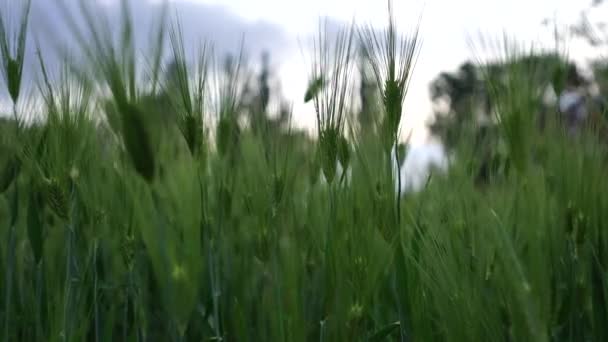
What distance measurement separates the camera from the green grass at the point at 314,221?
58 centimetres

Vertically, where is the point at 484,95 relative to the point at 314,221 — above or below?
above

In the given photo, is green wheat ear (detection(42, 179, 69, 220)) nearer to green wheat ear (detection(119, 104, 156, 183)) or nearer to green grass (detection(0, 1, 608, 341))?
green grass (detection(0, 1, 608, 341))

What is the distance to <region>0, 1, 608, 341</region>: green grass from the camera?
582 millimetres

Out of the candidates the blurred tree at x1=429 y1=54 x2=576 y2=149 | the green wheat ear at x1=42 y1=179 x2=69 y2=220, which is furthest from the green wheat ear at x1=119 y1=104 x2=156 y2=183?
the blurred tree at x1=429 y1=54 x2=576 y2=149

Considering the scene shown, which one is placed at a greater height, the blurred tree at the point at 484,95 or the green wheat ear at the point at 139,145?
the blurred tree at the point at 484,95

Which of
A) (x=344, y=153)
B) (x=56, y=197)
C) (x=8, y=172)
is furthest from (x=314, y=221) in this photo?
(x=8, y=172)

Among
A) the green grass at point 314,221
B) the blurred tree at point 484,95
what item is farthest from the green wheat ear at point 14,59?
the blurred tree at point 484,95

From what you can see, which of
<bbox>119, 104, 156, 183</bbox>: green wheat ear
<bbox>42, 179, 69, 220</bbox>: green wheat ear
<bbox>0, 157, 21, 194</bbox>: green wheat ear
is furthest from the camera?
<bbox>0, 157, 21, 194</bbox>: green wheat ear

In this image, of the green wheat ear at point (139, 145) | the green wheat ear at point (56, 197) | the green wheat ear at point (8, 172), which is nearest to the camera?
the green wheat ear at point (139, 145)

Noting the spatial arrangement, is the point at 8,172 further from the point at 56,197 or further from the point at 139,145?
the point at 139,145

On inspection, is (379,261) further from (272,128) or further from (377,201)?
(272,128)

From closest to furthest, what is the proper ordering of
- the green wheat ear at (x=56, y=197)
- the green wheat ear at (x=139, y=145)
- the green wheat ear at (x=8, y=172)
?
the green wheat ear at (x=139, y=145) < the green wheat ear at (x=56, y=197) < the green wheat ear at (x=8, y=172)

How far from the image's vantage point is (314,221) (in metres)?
0.86

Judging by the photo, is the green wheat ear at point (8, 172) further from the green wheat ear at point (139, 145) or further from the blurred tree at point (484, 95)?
the blurred tree at point (484, 95)
